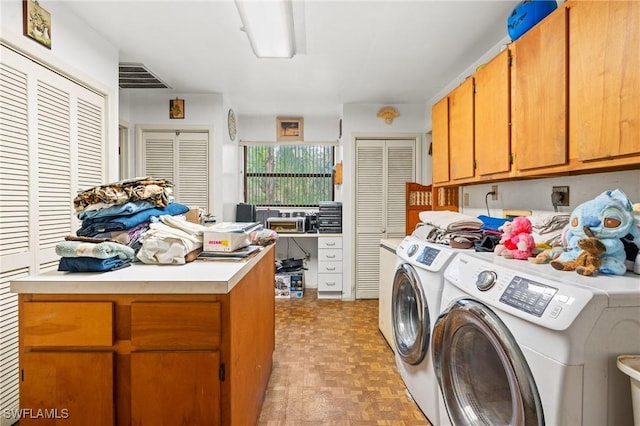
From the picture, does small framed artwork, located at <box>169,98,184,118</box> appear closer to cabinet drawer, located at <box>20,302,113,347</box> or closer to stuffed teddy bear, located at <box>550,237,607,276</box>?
cabinet drawer, located at <box>20,302,113,347</box>

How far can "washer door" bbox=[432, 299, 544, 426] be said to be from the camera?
1.00 meters

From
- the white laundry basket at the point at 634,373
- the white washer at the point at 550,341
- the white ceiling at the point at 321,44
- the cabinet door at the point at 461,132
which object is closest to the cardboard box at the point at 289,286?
the white ceiling at the point at 321,44

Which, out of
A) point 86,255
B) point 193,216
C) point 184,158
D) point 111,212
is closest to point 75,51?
point 193,216

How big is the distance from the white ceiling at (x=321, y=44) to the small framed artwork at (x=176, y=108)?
0.13 metres

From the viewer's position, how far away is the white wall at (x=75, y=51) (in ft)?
5.88

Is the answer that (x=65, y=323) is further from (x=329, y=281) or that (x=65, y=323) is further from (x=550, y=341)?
(x=329, y=281)

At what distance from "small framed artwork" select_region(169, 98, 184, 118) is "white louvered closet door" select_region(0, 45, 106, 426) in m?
1.52

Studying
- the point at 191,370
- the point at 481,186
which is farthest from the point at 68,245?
the point at 481,186

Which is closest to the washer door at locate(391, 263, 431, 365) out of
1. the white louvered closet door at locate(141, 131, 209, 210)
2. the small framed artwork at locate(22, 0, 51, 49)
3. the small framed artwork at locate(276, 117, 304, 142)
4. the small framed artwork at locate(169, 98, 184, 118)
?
the small framed artwork at locate(22, 0, 51, 49)

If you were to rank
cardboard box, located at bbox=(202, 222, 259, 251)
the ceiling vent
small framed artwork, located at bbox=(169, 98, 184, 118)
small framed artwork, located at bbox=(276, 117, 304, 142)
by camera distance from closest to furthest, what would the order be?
1. cardboard box, located at bbox=(202, 222, 259, 251)
2. the ceiling vent
3. small framed artwork, located at bbox=(169, 98, 184, 118)
4. small framed artwork, located at bbox=(276, 117, 304, 142)

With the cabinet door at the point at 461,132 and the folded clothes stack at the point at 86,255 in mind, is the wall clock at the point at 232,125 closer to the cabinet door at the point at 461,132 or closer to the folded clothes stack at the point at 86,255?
the cabinet door at the point at 461,132

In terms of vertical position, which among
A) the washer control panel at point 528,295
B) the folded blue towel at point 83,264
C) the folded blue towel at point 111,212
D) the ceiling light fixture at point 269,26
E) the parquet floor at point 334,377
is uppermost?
the ceiling light fixture at point 269,26

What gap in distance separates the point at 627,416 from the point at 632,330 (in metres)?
0.22

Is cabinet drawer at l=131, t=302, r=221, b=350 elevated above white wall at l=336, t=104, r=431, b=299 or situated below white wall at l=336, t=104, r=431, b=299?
below
